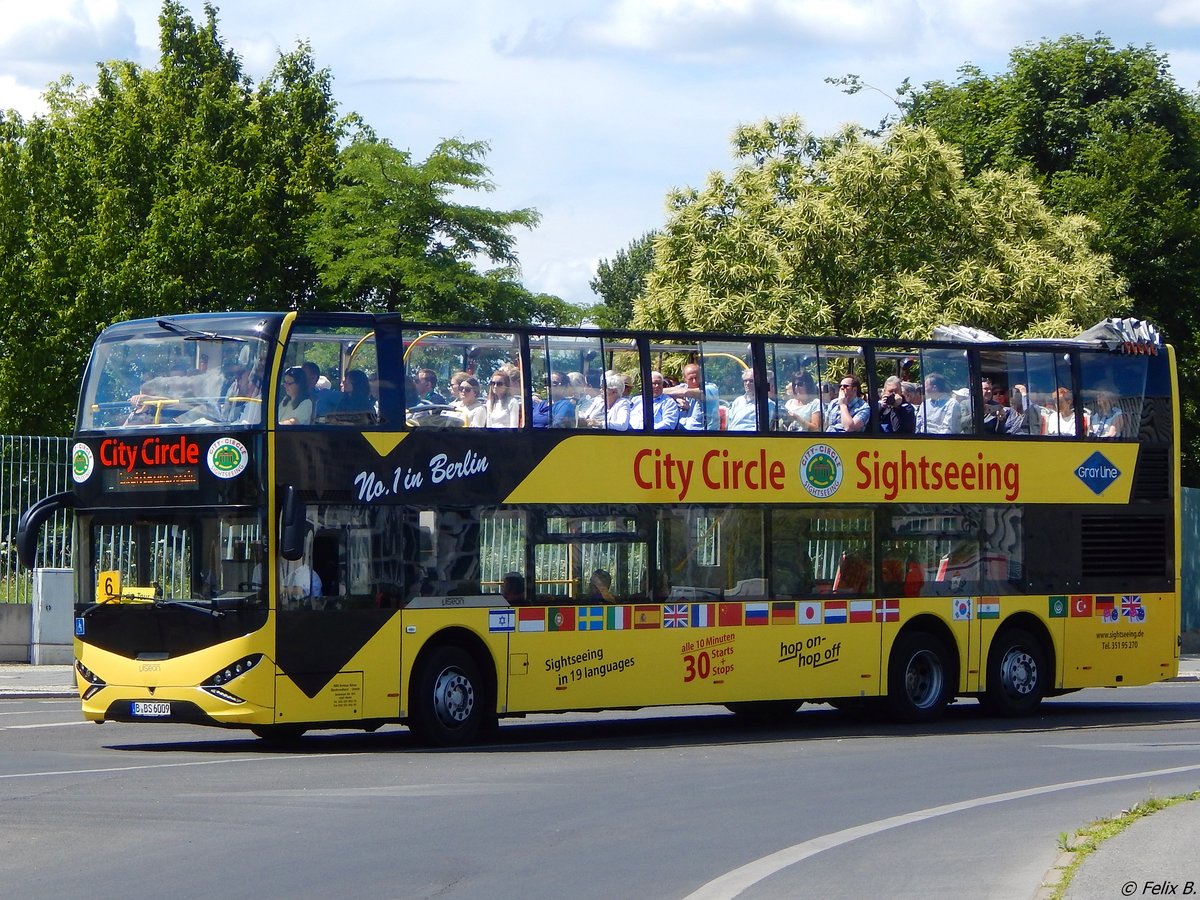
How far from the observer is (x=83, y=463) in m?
16.5

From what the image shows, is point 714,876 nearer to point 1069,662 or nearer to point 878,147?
point 1069,662

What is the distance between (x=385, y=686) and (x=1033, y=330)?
74.9ft

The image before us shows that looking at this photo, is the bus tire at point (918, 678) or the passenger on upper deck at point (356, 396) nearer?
the passenger on upper deck at point (356, 396)

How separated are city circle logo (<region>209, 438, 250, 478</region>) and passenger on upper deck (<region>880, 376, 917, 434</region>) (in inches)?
285

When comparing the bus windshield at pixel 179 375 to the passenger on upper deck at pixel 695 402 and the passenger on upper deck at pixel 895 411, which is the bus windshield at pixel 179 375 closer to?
the passenger on upper deck at pixel 695 402

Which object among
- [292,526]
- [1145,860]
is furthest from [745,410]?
[1145,860]

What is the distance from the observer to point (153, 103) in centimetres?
5806

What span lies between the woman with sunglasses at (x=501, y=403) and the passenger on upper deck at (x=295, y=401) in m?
1.91

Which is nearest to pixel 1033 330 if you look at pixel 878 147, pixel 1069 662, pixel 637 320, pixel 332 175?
pixel 878 147

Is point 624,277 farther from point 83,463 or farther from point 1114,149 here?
point 83,463

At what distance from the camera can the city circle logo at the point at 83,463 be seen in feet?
53.8

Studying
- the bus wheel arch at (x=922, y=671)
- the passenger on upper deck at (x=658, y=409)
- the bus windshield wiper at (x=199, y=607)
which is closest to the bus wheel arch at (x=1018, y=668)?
the bus wheel arch at (x=922, y=671)

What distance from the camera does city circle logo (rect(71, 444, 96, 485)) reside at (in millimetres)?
16406

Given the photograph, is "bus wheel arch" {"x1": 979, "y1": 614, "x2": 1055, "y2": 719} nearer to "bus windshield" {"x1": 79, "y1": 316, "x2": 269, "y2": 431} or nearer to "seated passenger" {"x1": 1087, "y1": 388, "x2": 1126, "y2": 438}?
"seated passenger" {"x1": 1087, "y1": 388, "x2": 1126, "y2": 438}
